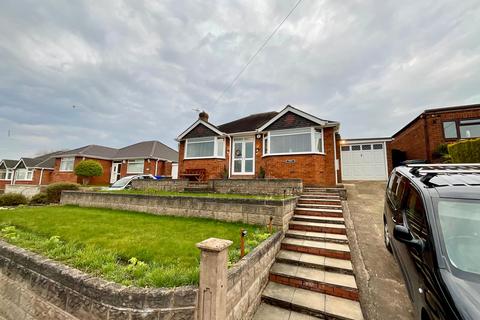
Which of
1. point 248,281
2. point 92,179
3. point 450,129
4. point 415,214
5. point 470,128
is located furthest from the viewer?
point 92,179

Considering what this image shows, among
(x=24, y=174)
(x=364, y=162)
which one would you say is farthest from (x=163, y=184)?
(x=24, y=174)

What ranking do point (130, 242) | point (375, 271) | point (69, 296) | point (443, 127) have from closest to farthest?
1. point (69, 296)
2. point (375, 271)
3. point (130, 242)
4. point (443, 127)

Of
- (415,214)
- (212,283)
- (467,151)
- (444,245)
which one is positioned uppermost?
(467,151)

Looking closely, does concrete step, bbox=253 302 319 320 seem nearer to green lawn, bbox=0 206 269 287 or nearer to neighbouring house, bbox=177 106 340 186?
green lawn, bbox=0 206 269 287

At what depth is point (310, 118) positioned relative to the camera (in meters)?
10.6

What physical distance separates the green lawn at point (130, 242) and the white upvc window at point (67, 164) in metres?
24.2

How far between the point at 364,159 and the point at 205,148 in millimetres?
11899

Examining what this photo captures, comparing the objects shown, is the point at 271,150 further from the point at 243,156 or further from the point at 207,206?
the point at 207,206

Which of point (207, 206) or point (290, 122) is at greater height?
point (290, 122)

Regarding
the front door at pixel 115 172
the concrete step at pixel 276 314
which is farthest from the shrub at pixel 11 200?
the concrete step at pixel 276 314

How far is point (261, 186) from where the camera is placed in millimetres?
8648

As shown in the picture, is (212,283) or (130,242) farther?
(130,242)

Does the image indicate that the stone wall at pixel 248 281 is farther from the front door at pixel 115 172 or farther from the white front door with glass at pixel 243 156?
the front door at pixel 115 172

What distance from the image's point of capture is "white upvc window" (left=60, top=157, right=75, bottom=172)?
24.8m
